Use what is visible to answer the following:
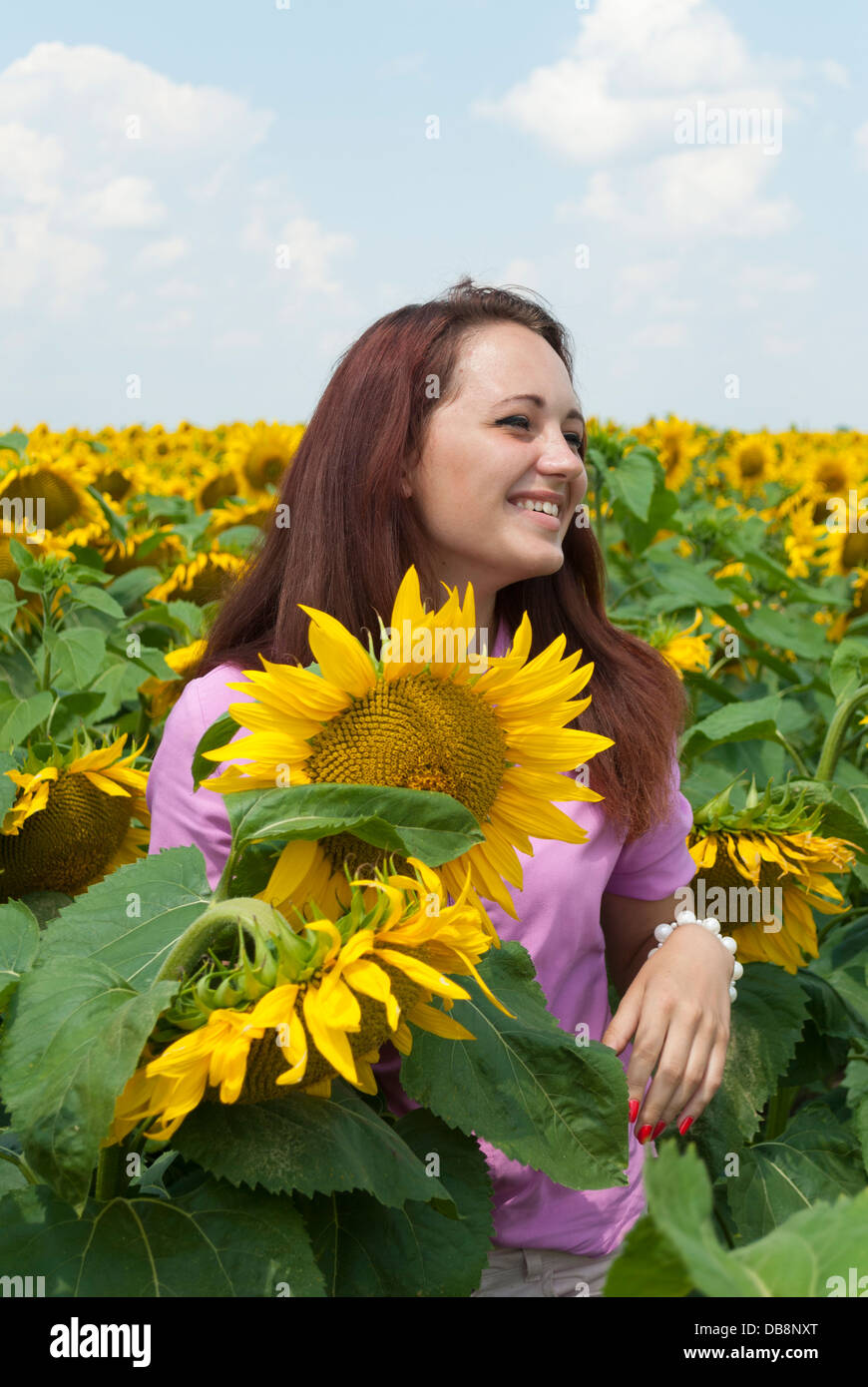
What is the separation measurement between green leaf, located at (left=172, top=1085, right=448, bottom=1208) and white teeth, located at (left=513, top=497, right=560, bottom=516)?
94 cm

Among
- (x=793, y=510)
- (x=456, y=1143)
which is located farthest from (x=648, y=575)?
(x=456, y=1143)

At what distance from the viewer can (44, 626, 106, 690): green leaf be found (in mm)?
2242

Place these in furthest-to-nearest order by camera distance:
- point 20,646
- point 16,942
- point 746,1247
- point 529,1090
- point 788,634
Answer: point 788,634 → point 20,646 → point 16,942 → point 529,1090 → point 746,1247

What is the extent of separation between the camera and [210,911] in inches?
31.3

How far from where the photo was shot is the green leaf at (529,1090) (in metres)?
0.98

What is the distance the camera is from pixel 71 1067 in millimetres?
793

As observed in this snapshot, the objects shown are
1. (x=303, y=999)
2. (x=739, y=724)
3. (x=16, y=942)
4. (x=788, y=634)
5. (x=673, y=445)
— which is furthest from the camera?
(x=673, y=445)

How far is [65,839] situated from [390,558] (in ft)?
1.97

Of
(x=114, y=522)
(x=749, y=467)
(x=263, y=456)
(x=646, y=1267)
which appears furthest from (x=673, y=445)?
(x=646, y=1267)

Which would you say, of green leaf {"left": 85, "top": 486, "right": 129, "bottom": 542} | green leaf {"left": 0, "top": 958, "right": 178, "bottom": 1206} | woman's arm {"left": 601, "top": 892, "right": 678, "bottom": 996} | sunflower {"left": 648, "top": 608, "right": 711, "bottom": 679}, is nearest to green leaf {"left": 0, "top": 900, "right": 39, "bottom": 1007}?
green leaf {"left": 0, "top": 958, "right": 178, "bottom": 1206}

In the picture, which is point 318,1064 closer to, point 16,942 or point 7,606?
point 16,942

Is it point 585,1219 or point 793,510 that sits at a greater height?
point 793,510
